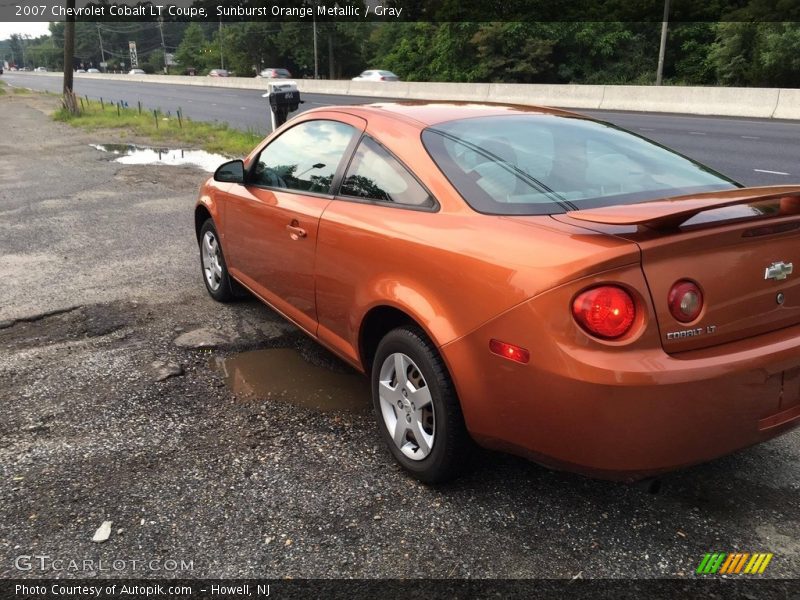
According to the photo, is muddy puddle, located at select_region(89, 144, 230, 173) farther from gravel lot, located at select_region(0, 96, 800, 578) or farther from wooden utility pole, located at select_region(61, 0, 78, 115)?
wooden utility pole, located at select_region(61, 0, 78, 115)

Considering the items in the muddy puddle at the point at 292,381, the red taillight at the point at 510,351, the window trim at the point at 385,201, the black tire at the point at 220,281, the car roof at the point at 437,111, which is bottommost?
the muddy puddle at the point at 292,381

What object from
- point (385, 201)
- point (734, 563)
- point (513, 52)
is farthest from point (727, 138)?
point (513, 52)

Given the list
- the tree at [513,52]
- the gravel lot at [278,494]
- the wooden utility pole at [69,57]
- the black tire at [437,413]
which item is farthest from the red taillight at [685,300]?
the tree at [513,52]

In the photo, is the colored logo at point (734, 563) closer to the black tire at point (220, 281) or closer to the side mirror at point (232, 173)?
the side mirror at point (232, 173)

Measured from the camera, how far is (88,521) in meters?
2.70

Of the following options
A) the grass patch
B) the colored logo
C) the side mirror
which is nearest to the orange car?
the colored logo

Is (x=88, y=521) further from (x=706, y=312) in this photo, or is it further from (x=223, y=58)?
(x=223, y=58)

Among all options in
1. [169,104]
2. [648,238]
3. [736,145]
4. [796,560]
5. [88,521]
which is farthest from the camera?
→ [169,104]

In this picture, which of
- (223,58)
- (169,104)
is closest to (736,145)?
(169,104)

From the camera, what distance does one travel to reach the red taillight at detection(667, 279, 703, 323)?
7.33 feet

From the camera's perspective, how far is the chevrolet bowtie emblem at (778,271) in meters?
2.38

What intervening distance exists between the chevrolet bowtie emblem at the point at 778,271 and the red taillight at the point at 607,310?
58 centimetres

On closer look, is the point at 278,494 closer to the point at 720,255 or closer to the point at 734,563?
the point at 734,563

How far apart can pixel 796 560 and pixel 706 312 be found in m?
1.04
